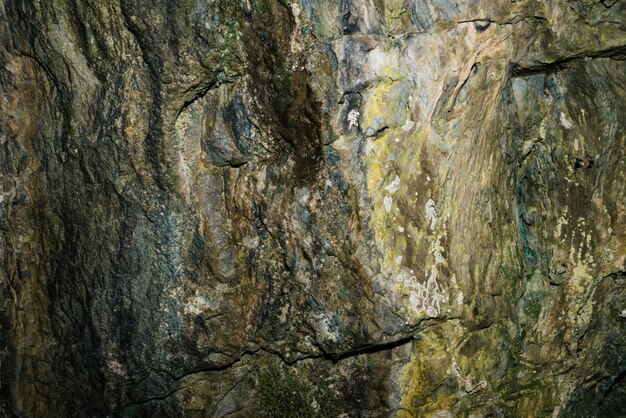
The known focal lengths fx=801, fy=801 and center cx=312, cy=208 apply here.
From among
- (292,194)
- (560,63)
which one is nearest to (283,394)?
(292,194)

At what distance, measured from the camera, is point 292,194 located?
14.3 ft

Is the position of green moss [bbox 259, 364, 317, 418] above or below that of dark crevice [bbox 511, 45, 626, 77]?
below

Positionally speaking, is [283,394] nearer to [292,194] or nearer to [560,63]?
[292,194]

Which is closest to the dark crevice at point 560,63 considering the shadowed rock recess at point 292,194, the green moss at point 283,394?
the shadowed rock recess at point 292,194

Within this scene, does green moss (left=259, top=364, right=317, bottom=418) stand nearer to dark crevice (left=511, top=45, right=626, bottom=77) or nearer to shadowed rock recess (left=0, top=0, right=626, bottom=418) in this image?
shadowed rock recess (left=0, top=0, right=626, bottom=418)

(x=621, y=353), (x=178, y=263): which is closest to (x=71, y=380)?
(x=178, y=263)

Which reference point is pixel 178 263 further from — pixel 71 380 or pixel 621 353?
pixel 621 353

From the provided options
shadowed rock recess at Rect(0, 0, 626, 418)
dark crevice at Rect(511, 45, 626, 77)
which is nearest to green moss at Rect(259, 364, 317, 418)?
shadowed rock recess at Rect(0, 0, 626, 418)

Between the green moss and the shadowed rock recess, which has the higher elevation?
the shadowed rock recess

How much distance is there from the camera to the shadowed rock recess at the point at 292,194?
420 cm

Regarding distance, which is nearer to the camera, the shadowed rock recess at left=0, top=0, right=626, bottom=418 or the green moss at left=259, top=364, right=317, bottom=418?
the shadowed rock recess at left=0, top=0, right=626, bottom=418

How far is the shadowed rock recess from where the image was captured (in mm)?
4199

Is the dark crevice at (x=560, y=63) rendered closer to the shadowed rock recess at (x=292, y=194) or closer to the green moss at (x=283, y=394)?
the shadowed rock recess at (x=292, y=194)

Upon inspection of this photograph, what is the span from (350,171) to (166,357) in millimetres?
1495
